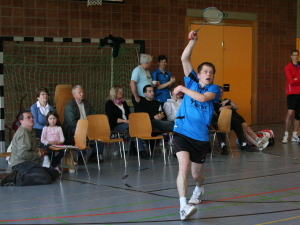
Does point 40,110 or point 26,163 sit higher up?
point 40,110

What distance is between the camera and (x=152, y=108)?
8664 mm

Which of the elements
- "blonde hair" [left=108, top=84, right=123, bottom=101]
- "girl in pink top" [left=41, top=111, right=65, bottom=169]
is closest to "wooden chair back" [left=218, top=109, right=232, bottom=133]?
"blonde hair" [left=108, top=84, right=123, bottom=101]

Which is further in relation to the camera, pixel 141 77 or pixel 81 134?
pixel 141 77

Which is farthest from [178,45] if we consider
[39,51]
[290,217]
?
[290,217]

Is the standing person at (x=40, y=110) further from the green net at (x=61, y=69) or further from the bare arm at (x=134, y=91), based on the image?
the green net at (x=61, y=69)

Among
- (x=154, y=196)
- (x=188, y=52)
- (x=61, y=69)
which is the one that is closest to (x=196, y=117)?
(x=188, y=52)

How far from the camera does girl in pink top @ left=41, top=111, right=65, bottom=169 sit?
697cm

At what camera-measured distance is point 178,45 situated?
11.9 m

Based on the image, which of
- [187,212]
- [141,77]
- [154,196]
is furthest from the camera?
[141,77]

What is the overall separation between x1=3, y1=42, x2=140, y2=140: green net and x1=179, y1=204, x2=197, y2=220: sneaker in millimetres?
6112

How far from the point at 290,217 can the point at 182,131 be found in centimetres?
131

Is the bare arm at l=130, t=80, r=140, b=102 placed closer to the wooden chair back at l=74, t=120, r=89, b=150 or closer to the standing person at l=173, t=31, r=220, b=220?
the wooden chair back at l=74, t=120, r=89, b=150

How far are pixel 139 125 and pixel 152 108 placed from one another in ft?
2.20

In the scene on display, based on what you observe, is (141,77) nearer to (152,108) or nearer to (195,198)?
(152,108)
